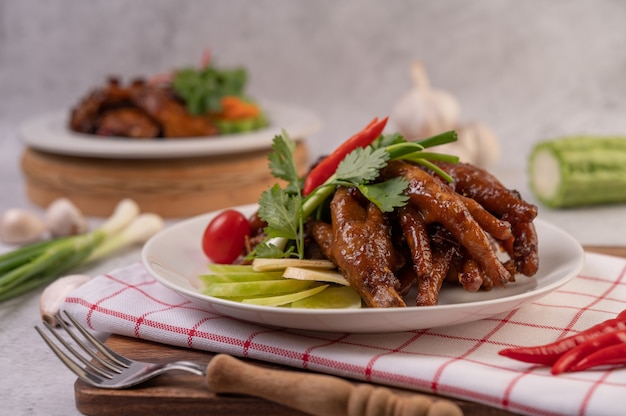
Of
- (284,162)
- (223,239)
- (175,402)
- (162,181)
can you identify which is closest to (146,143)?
(162,181)

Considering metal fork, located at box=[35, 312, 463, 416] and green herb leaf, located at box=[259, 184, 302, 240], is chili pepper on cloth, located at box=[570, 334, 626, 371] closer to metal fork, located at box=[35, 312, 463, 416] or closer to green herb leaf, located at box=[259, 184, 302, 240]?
metal fork, located at box=[35, 312, 463, 416]

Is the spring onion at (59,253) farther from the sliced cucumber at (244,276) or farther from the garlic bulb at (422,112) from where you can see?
the garlic bulb at (422,112)

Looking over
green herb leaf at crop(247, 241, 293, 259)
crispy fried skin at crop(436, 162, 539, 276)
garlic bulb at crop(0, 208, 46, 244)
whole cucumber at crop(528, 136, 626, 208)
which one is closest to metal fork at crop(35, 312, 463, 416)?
green herb leaf at crop(247, 241, 293, 259)

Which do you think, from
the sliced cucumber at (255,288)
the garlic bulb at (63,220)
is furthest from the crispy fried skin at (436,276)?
the garlic bulb at (63,220)

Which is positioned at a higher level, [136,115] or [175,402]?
[136,115]

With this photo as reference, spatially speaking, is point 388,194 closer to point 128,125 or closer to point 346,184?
point 346,184

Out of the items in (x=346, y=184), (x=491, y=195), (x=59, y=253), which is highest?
(x=346, y=184)
